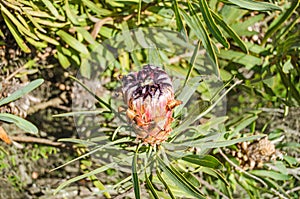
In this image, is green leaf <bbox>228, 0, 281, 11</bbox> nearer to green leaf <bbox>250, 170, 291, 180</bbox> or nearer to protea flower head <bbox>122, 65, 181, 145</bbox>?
protea flower head <bbox>122, 65, 181, 145</bbox>

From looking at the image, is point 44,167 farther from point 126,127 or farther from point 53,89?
point 126,127

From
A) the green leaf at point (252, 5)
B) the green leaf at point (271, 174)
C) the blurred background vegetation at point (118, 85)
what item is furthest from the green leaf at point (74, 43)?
the green leaf at point (271, 174)

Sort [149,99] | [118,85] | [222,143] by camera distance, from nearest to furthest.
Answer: [149,99] < [222,143] < [118,85]

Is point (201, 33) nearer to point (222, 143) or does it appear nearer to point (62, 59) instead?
point (222, 143)

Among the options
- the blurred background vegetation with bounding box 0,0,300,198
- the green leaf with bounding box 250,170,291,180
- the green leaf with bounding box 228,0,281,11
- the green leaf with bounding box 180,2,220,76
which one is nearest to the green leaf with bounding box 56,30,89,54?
the blurred background vegetation with bounding box 0,0,300,198

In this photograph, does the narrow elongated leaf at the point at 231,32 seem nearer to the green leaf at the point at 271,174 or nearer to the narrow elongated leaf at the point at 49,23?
the narrow elongated leaf at the point at 49,23

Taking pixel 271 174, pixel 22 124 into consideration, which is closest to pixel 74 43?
pixel 22 124
